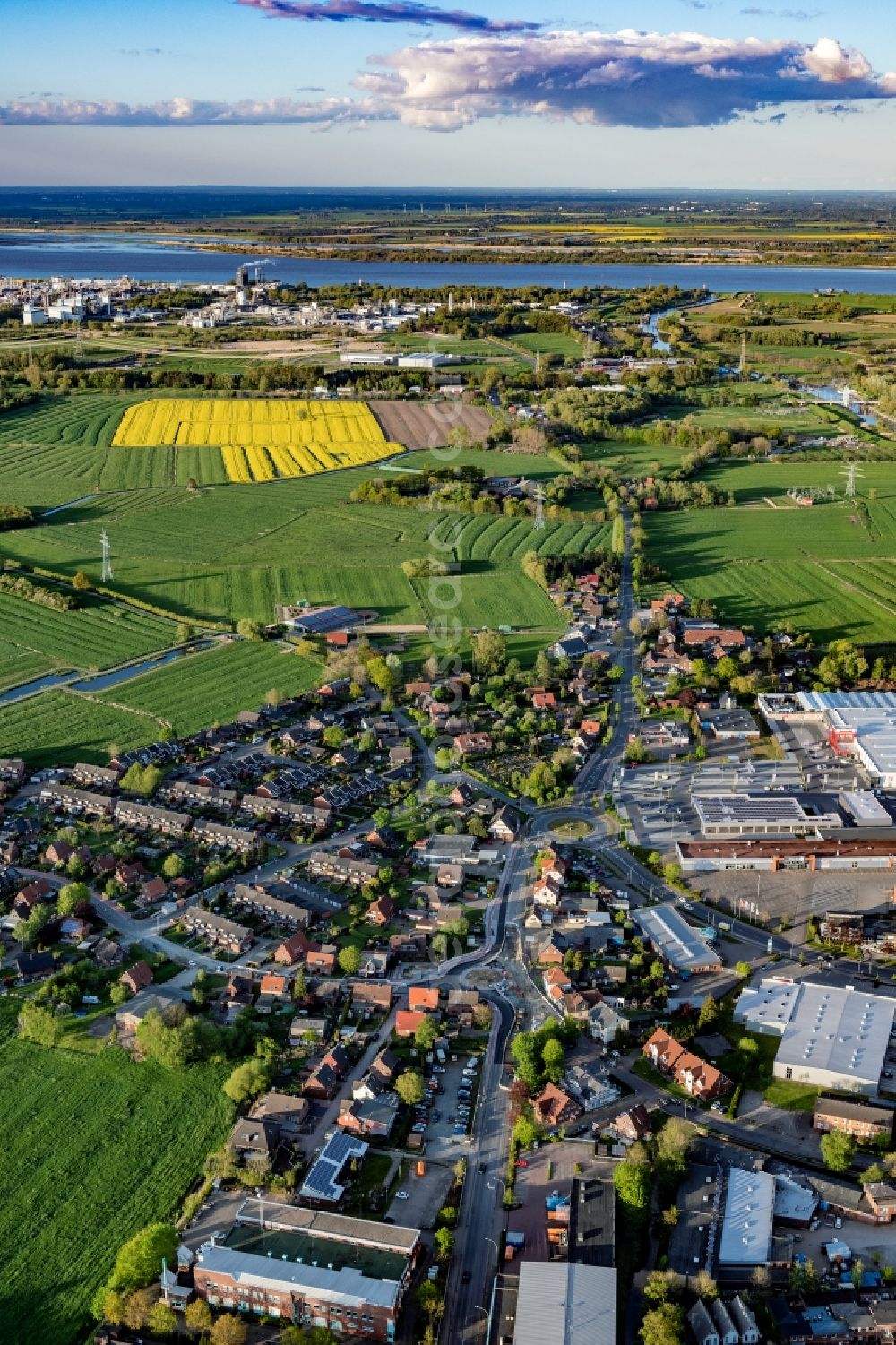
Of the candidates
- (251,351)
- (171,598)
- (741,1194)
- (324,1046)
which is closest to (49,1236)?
(324,1046)

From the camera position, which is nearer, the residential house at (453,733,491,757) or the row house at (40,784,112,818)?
the row house at (40,784,112,818)

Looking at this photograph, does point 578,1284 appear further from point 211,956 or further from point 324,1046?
point 211,956

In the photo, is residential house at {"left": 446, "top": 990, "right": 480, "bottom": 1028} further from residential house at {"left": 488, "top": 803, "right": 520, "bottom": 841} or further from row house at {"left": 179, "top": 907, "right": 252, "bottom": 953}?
residential house at {"left": 488, "top": 803, "right": 520, "bottom": 841}

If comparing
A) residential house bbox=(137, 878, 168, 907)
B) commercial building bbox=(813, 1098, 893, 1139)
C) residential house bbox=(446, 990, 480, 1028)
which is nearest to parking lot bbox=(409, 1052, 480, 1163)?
residential house bbox=(446, 990, 480, 1028)

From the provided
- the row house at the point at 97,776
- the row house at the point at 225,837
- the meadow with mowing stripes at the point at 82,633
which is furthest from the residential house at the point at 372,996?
the meadow with mowing stripes at the point at 82,633

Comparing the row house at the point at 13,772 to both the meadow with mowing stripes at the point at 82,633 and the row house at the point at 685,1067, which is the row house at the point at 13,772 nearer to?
the meadow with mowing stripes at the point at 82,633

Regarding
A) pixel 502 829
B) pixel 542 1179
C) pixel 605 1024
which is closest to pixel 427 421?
pixel 502 829
